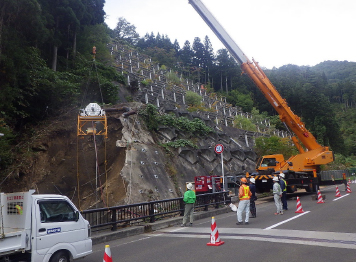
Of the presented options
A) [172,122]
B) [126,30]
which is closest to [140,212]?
[172,122]

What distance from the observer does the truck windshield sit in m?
6.75

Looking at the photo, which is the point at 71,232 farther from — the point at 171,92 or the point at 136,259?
the point at 171,92

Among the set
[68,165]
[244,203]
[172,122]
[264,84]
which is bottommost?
[244,203]

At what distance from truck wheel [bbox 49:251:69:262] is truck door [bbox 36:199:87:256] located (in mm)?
212

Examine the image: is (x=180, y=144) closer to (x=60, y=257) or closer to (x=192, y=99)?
(x=192, y=99)

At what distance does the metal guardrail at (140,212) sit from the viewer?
10631 mm

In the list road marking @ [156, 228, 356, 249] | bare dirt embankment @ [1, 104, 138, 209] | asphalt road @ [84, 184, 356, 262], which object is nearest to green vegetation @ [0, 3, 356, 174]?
bare dirt embankment @ [1, 104, 138, 209]

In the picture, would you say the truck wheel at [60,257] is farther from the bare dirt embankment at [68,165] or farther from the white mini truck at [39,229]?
the bare dirt embankment at [68,165]

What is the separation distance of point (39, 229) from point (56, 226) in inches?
16.2

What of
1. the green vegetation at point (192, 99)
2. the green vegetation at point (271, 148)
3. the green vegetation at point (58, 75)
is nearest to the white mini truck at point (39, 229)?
the green vegetation at point (58, 75)

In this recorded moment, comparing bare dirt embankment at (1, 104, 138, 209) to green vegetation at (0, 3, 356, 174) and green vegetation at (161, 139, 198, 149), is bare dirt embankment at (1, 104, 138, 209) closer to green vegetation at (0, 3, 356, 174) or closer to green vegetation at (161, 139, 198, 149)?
green vegetation at (0, 3, 356, 174)

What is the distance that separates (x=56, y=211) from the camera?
7.05 meters

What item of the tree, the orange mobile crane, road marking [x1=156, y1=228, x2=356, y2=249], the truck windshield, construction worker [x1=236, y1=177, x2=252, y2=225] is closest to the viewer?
the truck windshield

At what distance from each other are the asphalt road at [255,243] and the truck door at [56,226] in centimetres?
128
